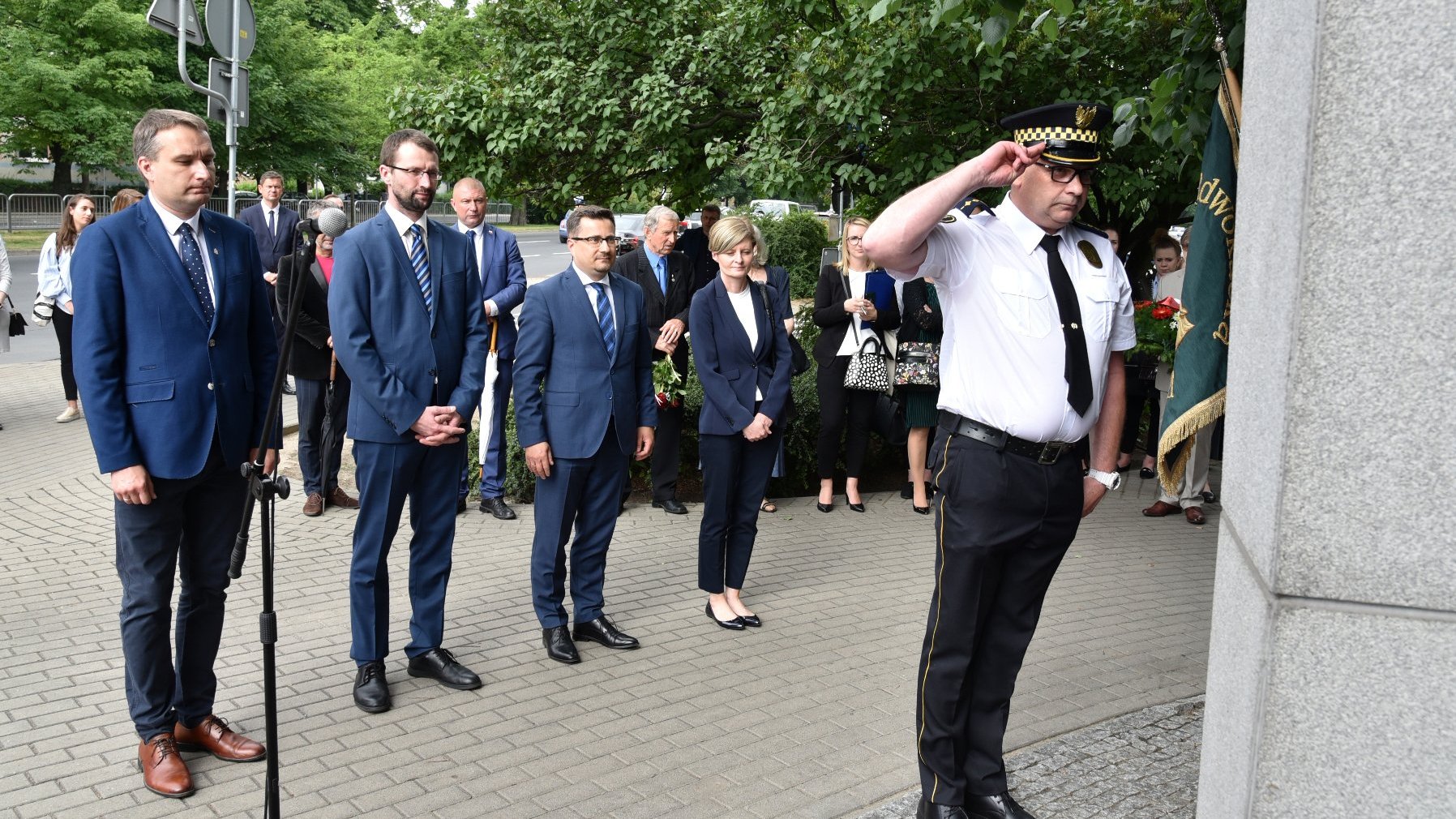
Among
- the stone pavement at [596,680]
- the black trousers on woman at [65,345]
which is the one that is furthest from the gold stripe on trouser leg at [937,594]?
the black trousers on woman at [65,345]

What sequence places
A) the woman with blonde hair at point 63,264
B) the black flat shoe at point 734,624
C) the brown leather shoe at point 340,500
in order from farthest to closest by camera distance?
the woman with blonde hair at point 63,264, the brown leather shoe at point 340,500, the black flat shoe at point 734,624

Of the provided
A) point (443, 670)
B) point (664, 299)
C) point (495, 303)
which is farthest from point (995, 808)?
point (664, 299)

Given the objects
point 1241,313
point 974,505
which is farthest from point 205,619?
point 1241,313

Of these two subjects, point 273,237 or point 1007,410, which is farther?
point 273,237

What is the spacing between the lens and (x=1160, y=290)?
37.4 ft

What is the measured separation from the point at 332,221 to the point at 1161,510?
7.64 meters

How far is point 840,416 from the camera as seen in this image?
30.8 ft

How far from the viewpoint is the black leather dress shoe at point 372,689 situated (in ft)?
17.4

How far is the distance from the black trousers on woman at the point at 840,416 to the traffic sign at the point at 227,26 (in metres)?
5.21

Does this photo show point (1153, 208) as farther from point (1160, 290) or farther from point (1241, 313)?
point (1241, 313)

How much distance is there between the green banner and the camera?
3.93m

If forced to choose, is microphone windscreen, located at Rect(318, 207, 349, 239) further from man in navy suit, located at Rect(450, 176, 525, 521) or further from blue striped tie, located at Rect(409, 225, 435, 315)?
man in navy suit, located at Rect(450, 176, 525, 521)

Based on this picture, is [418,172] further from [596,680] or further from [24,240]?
[24,240]

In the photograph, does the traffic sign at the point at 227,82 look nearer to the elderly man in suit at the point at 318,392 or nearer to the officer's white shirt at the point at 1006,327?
the elderly man in suit at the point at 318,392
